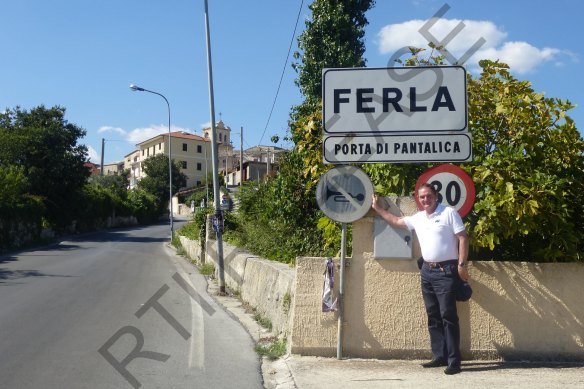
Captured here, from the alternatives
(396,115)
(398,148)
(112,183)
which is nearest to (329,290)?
(398,148)

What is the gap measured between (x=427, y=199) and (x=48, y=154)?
4075 centimetres

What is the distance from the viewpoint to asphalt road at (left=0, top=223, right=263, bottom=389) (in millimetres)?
5824

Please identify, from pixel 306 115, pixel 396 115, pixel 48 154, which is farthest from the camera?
pixel 48 154

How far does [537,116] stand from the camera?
6289 millimetres

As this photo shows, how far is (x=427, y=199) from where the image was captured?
5.57 meters

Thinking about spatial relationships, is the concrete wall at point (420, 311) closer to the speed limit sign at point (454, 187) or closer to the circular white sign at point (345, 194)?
the circular white sign at point (345, 194)

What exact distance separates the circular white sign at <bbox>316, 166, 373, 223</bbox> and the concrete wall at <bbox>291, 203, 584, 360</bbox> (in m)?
Answer: 0.25

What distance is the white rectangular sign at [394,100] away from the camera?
238 inches

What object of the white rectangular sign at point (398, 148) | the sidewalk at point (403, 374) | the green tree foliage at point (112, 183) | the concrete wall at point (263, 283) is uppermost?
the green tree foliage at point (112, 183)

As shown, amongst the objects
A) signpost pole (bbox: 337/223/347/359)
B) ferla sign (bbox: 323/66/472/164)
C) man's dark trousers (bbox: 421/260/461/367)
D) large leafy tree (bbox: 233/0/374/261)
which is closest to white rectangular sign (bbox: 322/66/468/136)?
ferla sign (bbox: 323/66/472/164)

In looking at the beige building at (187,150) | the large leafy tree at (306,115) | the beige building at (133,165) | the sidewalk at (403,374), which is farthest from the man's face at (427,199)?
the beige building at (133,165)

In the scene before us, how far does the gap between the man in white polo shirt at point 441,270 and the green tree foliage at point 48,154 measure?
128 feet

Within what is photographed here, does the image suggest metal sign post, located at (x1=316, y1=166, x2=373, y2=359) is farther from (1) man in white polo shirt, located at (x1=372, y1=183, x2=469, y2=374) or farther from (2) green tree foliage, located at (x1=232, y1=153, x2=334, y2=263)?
(2) green tree foliage, located at (x1=232, y1=153, x2=334, y2=263)

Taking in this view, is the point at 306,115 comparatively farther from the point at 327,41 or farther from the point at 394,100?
the point at 394,100
